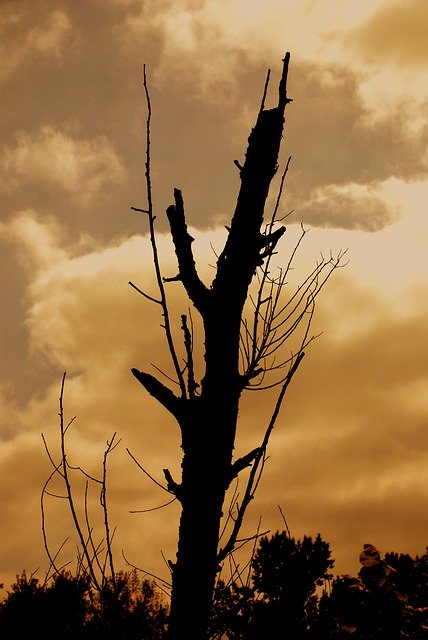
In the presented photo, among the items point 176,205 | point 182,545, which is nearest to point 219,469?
point 182,545

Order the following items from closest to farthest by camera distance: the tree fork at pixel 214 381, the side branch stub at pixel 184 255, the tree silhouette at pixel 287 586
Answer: the tree fork at pixel 214 381
the side branch stub at pixel 184 255
the tree silhouette at pixel 287 586

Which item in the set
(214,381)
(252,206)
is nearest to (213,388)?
(214,381)

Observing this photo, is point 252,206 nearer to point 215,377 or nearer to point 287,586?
point 215,377

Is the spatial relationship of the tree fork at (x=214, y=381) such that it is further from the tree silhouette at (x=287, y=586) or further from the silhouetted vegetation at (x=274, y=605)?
the tree silhouette at (x=287, y=586)

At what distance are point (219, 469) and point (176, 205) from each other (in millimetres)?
1673

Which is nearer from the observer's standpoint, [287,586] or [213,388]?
[213,388]

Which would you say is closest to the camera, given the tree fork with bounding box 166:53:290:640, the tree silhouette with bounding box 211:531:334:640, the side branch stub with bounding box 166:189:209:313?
the tree fork with bounding box 166:53:290:640

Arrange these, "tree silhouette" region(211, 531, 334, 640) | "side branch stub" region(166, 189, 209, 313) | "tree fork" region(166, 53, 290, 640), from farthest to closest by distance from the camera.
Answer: "tree silhouette" region(211, 531, 334, 640)
"side branch stub" region(166, 189, 209, 313)
"tree fork" region(166, 53, 290, 640)

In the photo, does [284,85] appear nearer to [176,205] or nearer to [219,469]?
[176,205]

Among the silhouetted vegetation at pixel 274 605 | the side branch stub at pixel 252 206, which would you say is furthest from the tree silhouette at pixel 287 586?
the side branch stub at pixel 252 206

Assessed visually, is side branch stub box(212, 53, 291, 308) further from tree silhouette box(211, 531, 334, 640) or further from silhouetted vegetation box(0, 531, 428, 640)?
tree silhouette box(211, 531, 334, 640)

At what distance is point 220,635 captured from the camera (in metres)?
3.54

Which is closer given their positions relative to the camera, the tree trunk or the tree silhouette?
the tree trunk

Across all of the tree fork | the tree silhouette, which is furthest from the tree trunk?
the tree silhouette
